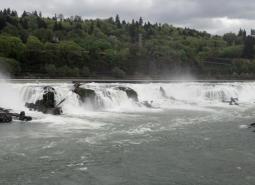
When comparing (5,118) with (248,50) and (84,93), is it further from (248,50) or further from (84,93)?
(248,50)

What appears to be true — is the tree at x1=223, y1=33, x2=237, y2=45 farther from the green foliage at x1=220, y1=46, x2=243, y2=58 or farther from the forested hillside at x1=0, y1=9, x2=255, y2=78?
the green foliage at x1=220, y1=46, x2=243, y2=58

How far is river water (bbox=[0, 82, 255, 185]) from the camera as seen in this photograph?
15.7 meters

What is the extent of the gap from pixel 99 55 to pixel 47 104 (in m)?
36.8

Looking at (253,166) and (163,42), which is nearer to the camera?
(253,166)

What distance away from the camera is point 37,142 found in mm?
20500

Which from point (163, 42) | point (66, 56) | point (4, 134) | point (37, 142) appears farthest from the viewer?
point (163, 42)

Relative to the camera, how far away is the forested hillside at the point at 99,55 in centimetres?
5991

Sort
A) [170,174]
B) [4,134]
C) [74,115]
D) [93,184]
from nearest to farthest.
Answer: [93,184] < [170,174] < [4,134] < [74,115]

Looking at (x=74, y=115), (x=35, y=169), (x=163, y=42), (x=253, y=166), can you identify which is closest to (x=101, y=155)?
(x=35, y=169)

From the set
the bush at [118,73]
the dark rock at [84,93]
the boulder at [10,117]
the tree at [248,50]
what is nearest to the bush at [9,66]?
the bush at [118,73]

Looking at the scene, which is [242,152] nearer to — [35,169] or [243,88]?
[35,169]

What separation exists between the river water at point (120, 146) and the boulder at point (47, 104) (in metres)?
0.67

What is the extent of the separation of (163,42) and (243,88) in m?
47.1

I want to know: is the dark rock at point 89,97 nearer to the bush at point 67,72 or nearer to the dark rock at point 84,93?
the dark rock at point 84,93
